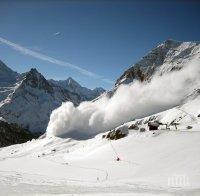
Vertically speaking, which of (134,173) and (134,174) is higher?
(134,173)

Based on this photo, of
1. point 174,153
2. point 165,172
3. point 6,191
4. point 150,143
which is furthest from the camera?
point 150,143

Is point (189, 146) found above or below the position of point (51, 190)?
above

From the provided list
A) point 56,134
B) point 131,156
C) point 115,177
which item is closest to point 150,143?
point 131,156

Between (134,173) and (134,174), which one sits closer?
(134,174)

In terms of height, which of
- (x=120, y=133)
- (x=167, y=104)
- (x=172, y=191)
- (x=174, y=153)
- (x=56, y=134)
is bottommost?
(x=172, y=191)

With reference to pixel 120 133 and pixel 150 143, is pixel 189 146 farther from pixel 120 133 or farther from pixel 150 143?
pixel 120 133

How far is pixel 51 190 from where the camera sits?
33531 mm

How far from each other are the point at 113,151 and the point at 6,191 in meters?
40.0

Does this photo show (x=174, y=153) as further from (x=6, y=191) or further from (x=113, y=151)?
(x=6, y=191)

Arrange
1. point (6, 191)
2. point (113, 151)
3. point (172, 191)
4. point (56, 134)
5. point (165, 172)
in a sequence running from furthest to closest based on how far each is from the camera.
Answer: point (56, 134) → point (113, 151) → point (165, 172) → point (6, 191) → point (172, 191)

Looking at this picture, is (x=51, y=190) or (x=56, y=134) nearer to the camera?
(x=51, y=190)

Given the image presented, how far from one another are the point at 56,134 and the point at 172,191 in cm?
16517

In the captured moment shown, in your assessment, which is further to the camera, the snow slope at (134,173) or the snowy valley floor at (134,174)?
the snow slope at (134,173)

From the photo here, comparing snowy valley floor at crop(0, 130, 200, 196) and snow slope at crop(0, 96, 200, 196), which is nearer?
snowy valley floor at crop(0, 130, 200, 196)
